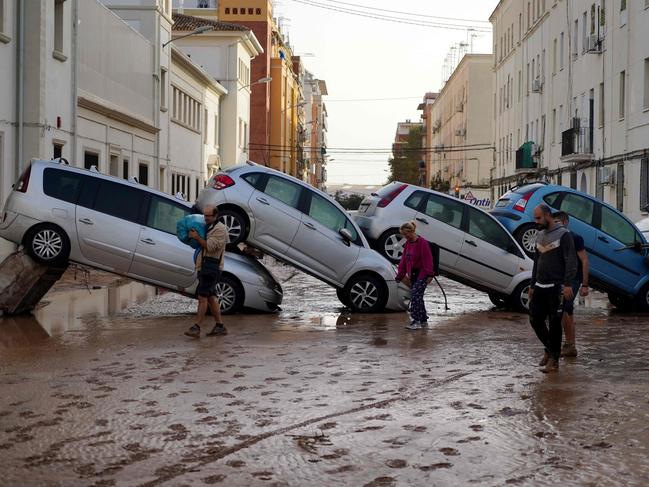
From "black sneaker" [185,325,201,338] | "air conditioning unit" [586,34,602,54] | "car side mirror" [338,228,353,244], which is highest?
"air conditioning unit" [586,34,602,54]

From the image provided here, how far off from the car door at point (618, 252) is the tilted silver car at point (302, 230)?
3.95m

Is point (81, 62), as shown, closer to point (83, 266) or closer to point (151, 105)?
point (151, 105)

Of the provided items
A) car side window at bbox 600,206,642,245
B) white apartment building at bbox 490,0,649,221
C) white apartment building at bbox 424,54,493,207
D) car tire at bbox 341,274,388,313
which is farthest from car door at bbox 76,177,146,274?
white apartment building at bbox 424,54,493,207

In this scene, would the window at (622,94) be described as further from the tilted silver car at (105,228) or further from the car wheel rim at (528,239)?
the tilted silver car at (105,228)

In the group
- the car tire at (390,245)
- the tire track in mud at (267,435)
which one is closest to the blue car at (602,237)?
the car tire at (390,245)

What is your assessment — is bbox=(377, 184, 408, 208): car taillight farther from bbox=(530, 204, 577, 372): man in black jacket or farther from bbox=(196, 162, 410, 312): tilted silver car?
bbox=(530, 204, 577, 372): man in black jacket

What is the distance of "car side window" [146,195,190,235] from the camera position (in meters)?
16.5

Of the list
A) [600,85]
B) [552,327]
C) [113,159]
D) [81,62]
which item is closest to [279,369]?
[552,327]

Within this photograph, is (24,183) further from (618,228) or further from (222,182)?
(618,228)

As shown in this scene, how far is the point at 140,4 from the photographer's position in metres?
42.1

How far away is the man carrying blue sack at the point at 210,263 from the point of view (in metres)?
14.2

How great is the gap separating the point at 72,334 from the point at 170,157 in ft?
105

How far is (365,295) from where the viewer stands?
699 inches

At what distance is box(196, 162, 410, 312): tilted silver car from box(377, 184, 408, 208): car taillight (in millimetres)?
1071
